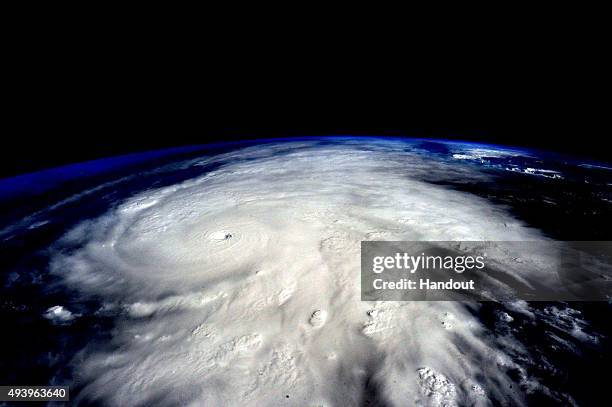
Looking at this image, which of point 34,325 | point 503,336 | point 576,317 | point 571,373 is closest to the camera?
point 571,373

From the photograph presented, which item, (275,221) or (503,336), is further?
(275,221)

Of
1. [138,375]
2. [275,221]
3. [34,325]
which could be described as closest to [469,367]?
[138,375]

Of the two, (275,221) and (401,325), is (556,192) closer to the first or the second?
(401,325)

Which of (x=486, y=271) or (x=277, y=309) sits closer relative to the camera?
(x=277, y=309)

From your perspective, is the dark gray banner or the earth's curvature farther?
the dark gray banner

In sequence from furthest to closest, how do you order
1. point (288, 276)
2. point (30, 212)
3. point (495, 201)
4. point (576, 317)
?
point (30, 212) → point (495, 201) → point (288, 276) → point (576, 317)
